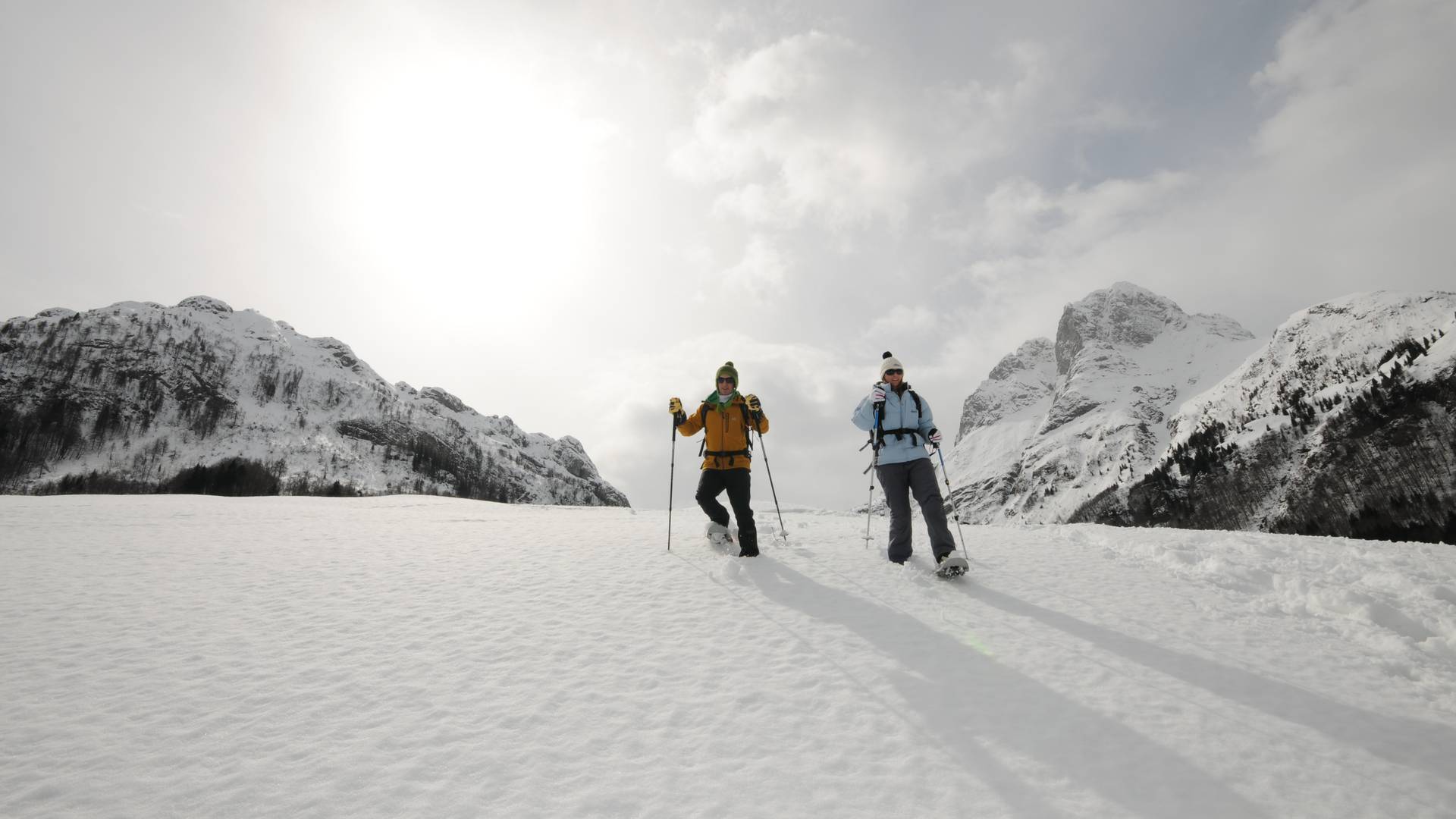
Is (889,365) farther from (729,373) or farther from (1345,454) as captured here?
(1345,454)

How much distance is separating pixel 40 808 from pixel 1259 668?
755 cm

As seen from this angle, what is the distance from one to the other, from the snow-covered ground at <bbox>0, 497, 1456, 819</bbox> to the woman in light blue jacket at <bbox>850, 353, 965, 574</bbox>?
0.95 m

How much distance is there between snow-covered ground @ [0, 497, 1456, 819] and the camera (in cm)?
275

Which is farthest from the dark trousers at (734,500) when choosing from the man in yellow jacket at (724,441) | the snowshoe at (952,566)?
the snowshoe at (952,566)

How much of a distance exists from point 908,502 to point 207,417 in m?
175

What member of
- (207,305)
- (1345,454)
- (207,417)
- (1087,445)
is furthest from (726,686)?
(207,305)

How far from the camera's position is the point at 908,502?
785 cm

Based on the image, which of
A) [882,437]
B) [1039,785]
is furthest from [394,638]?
[882,437]

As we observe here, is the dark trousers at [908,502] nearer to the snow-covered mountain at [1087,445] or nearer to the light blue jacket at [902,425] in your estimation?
the light blue jacket at [902,425]

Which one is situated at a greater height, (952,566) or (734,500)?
(734,500)

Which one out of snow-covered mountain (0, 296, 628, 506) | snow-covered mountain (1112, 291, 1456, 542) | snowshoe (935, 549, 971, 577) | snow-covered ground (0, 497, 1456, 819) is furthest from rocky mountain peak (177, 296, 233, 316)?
snow-covered mountain (1112, 291, 1456, 542)

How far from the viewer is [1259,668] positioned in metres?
4.34

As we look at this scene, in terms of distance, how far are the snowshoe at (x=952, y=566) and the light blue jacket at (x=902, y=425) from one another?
1.57m

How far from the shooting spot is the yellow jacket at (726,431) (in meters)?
8.72
